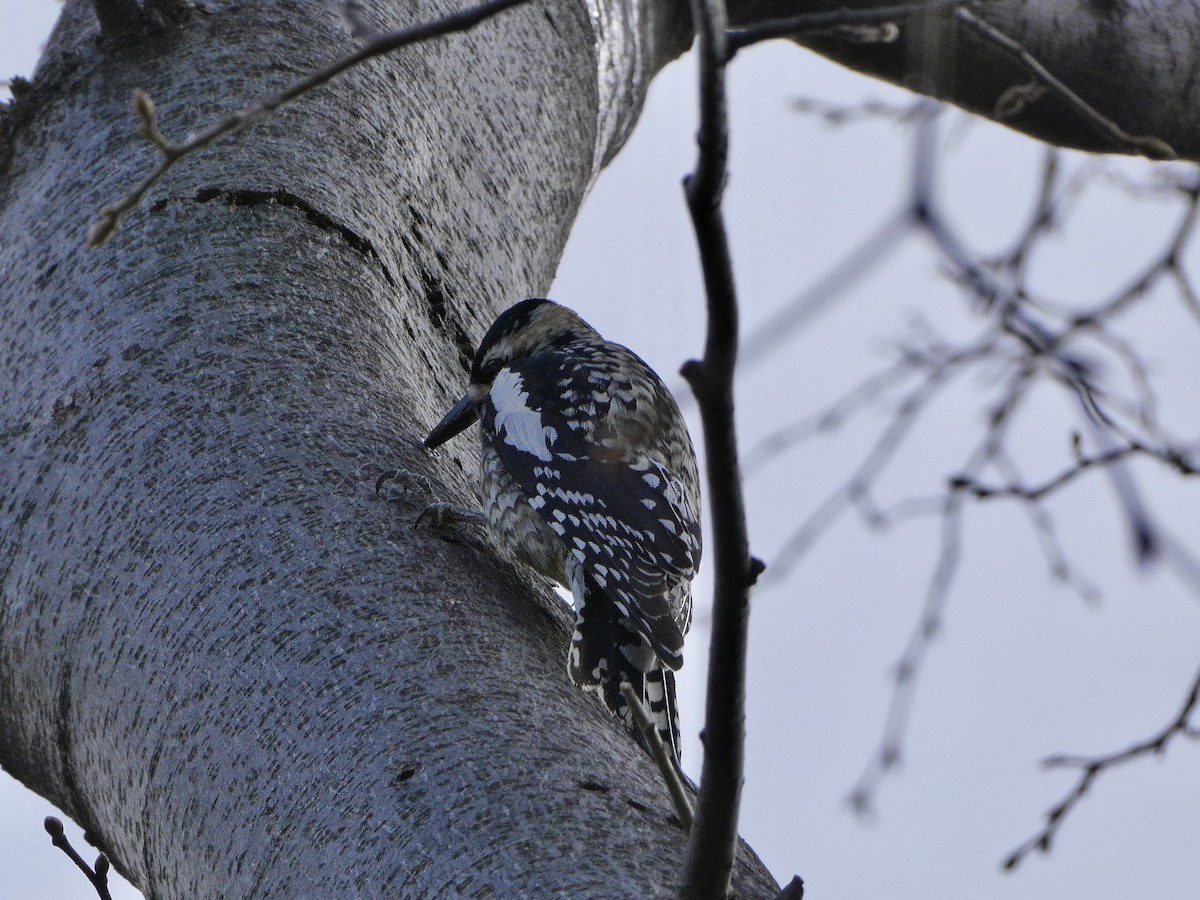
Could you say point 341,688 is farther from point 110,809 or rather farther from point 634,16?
point 634,16

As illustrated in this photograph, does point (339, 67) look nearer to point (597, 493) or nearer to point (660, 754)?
point (660, 754)

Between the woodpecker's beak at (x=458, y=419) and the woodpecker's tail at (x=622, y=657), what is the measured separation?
392 mm

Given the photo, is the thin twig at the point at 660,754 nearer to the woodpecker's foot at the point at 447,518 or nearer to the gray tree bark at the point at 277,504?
the gray tree bark at the point at 277,504

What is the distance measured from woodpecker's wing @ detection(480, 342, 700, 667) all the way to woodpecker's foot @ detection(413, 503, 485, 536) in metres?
0.27

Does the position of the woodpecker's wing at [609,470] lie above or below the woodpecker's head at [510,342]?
below

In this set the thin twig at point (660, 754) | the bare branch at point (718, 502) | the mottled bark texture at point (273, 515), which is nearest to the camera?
the bare branch at point (718, 502)

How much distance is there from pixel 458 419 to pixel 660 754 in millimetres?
1470

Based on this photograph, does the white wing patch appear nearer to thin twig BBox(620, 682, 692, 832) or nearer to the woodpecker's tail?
the woodpecker's tail

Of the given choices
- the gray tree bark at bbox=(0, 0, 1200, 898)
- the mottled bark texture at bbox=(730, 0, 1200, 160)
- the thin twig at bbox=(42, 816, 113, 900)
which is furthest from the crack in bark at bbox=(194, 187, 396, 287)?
the mottled bark texture at bbox=(730, 0, 1200, 160)

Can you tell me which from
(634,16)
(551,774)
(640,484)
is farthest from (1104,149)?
(551,774)

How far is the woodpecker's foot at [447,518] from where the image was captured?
6.40ft

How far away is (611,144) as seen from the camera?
4.00 meters

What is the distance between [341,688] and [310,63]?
1.53m

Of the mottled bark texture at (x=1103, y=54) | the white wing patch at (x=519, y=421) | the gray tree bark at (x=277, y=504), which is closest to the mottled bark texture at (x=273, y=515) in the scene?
the gray tree bark at (x=277, y=504)
